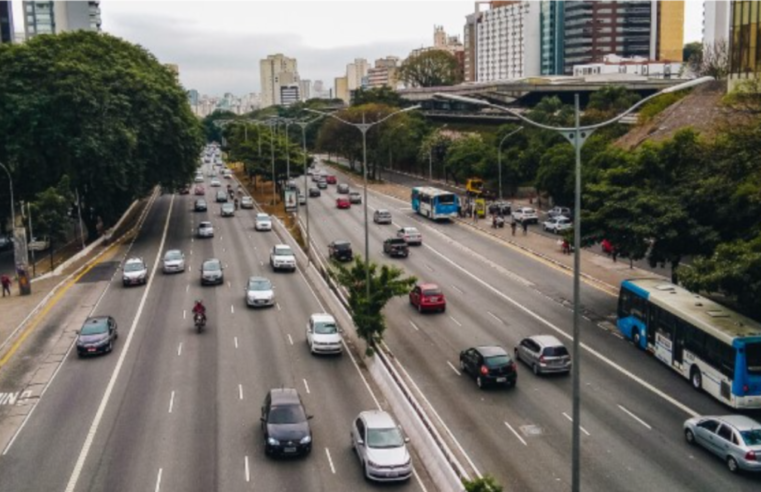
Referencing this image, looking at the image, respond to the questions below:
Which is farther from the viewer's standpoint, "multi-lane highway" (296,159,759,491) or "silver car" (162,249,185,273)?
"silver car" (162,249,185,273)

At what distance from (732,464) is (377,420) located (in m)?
9.81

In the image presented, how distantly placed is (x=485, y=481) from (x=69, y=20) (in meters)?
169

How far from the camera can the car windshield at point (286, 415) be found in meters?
25.1

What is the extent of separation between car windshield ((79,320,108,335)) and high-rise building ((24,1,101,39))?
140 m

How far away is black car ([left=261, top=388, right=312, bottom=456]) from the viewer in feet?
80.0

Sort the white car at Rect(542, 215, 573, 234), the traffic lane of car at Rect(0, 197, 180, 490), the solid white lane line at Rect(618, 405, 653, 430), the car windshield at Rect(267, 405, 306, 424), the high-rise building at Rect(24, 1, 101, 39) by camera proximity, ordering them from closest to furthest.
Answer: the traffic lane of car at Rect(0, 197, 180, 490) < the car windshield at Rect(267, 405, 306, 424) < the solid white lane line at Rect(618, 405, 653, 430) < the white car at Rect(542, 215, 573, 234) < the high-rise building at Rect(24, 1, 101, 39)

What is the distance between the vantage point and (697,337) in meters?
30.2

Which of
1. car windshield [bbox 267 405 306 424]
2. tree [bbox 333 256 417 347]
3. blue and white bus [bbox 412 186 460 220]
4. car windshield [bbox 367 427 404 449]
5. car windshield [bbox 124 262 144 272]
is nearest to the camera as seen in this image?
car windshield [bbox 367 427 404 449]

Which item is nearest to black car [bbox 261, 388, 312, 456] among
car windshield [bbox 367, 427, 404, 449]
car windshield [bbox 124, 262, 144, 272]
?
car windshield [bbox 367, 427, 404, 449]

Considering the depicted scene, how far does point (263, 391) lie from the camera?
30797mm

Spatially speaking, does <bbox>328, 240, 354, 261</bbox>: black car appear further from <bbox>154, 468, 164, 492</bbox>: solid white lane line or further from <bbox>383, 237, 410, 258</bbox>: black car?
<bbox>154, 468, 164, 492</bbox>: solid white lane line

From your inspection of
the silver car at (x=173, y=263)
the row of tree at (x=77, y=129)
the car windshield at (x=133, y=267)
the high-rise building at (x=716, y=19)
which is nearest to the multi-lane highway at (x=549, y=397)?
the silver car at (x=173, y=263)

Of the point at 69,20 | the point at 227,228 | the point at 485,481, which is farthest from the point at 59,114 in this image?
the point at 69,20

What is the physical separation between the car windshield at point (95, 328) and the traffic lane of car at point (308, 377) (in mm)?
5800
